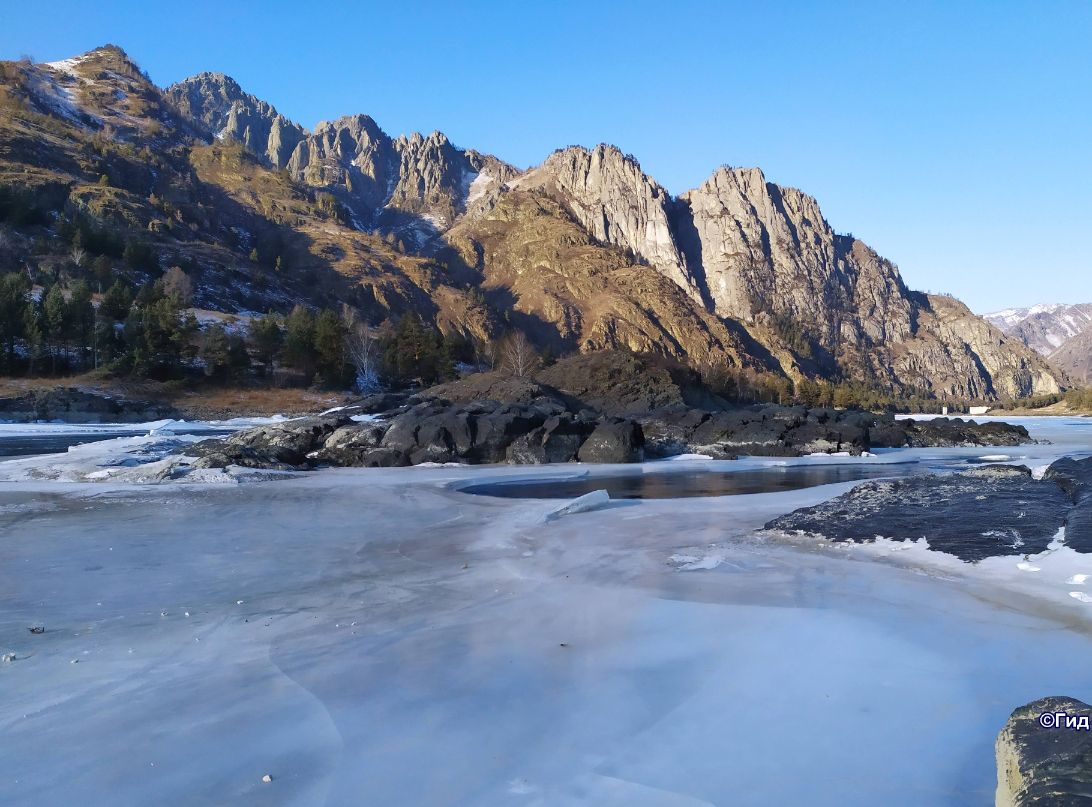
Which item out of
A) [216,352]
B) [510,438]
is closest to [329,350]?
[216,352]

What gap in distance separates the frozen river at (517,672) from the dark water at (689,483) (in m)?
6.78

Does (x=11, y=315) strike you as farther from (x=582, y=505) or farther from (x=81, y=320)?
(x=582, y=505)

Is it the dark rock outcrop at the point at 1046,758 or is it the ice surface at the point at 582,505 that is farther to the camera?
the ice surface at the point at 582,505

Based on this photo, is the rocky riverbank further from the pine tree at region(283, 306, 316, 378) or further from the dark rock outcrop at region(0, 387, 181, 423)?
the pine tree at region(283, 306, 316, 378)

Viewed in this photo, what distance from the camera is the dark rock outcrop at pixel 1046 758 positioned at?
2.28m

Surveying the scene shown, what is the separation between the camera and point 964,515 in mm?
9562

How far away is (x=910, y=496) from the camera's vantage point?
1177 centimetres

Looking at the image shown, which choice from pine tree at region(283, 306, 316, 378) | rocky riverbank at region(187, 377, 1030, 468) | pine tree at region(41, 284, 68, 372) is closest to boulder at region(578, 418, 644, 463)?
rocky riverbank at region(187, 377, 1030, 468)

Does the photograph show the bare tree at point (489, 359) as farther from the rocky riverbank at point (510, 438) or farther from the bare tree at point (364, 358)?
the rocky riverbank at point (510, 438)

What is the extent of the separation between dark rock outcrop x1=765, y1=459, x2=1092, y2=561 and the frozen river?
79 cm

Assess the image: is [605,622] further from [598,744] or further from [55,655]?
[55,655]

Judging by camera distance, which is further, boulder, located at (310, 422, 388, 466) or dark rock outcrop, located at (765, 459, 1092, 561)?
boulder, located at (310, 422, 388, 466)

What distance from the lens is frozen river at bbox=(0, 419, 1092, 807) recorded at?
10.0 ft

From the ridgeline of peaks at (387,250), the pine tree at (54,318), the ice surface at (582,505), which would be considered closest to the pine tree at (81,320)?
the pine tree at (54,318)
